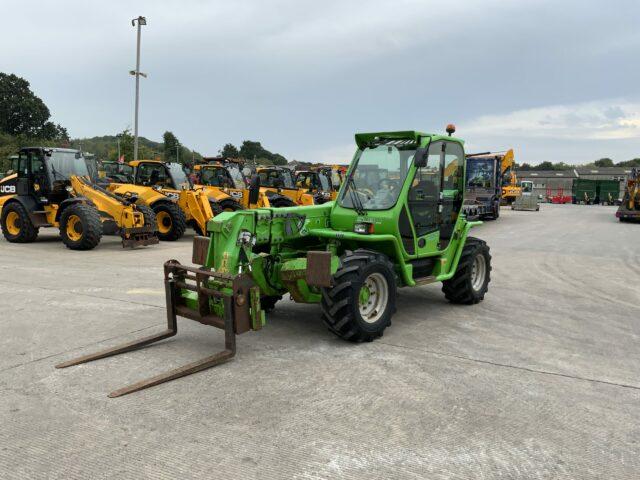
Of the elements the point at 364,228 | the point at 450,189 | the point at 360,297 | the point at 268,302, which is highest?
the point at 450,189

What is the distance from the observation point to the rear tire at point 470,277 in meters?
7.05

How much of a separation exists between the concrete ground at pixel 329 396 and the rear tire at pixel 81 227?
4.41 metres

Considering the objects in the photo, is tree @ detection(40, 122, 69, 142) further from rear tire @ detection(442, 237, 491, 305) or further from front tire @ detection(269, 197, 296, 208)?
rear tire @ detection(442, 237, 491, 305)

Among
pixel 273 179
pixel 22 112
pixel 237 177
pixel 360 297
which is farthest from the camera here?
pixel 22 112

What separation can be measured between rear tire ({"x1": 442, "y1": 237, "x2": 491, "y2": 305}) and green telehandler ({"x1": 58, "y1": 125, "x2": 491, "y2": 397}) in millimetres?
27

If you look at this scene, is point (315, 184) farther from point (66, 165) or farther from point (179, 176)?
point (66, 165)

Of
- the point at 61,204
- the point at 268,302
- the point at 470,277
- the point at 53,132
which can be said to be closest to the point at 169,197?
the point at 61,204

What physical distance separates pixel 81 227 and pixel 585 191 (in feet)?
145

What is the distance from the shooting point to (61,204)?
12367 millimetres

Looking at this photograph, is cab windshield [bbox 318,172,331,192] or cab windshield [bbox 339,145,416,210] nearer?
cab windshield [bbox 339,145,416,210]

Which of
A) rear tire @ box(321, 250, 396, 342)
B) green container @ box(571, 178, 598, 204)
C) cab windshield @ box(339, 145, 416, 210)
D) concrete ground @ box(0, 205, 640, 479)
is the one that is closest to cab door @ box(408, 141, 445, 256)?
cab windshield @ box(339, 145, 416, 210)

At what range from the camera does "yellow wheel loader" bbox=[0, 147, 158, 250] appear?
40.0 feet

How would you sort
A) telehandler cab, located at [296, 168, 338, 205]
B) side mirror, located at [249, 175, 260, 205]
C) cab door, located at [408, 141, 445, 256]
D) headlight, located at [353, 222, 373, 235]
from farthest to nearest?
1. telehandler cab, located at [296, 168, 338, 205]
2. cab door, located at [408, 141, 445, 256]
3. headlight, located at [353, 222, 373, 235]
4. side mirror, located at [249, 175, 260, 205]

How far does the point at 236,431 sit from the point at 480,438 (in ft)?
5.43
